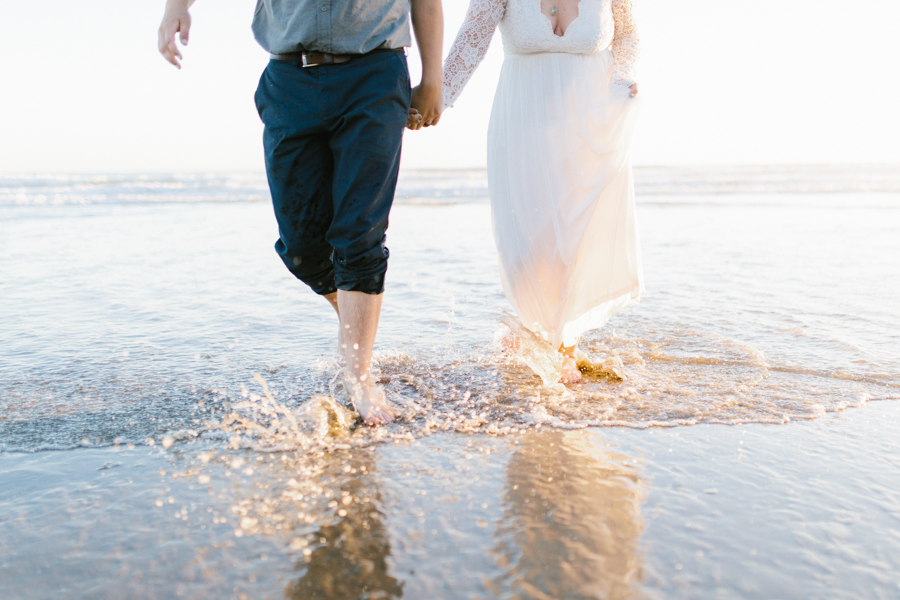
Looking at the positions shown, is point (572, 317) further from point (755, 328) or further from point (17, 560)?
point (17, 560)

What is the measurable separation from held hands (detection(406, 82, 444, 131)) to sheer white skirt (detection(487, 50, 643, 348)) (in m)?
0.47

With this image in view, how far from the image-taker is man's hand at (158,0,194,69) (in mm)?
2266

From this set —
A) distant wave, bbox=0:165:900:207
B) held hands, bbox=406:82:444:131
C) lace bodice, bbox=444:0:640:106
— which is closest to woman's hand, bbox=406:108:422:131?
held hands, bbox=406:82:444:131

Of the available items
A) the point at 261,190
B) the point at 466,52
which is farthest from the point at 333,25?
the point at 261,190

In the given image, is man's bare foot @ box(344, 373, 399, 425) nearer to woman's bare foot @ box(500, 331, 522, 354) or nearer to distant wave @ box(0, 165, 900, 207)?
woman's bare foot @ box(500, 331, 522, 354)

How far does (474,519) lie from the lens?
1.62 m

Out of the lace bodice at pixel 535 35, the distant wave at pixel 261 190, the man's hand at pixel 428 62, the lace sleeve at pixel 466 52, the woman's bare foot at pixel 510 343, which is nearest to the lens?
the man's hand at pixel 428 62

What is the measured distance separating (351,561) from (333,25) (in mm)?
1623

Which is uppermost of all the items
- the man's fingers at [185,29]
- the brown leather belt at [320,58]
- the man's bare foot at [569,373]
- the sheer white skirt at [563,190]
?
the man's fingers at [185,29]

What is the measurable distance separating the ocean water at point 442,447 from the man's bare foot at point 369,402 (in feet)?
0.16

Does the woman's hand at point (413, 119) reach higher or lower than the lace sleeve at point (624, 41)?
lower

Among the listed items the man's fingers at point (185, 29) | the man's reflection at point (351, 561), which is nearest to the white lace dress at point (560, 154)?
the man's fingers at point (185, 29)

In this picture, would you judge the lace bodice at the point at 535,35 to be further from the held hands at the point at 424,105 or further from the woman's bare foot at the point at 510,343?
the woman's bare foot at the point at 510,343

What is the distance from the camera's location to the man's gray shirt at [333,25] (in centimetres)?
214
